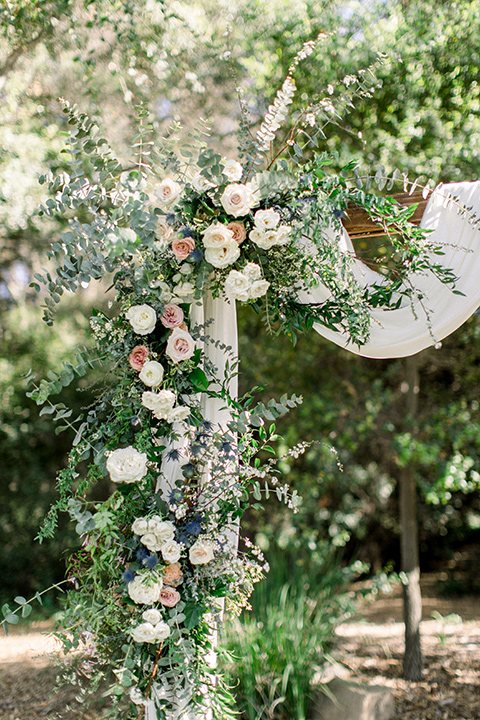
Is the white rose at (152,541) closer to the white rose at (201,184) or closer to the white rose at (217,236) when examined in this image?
the white rose at (217,236)

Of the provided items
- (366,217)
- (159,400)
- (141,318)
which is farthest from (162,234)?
(366,217)

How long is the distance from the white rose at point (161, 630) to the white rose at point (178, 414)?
2.07ft

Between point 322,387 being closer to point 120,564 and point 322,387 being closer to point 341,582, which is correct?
point 341,582

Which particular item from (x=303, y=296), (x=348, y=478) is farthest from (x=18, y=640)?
(x=303, y=296)

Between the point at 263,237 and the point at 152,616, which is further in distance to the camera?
the point at 263,237

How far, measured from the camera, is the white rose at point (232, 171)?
6.41 feet


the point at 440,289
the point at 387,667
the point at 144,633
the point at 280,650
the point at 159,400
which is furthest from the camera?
the point at 387,667

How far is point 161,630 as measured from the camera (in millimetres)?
1806

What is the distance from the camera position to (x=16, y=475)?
6.07 m

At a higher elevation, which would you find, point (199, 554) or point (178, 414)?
point (178, 414)

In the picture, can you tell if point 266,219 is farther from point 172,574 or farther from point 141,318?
point 172,574

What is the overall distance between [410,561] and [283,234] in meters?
2.63

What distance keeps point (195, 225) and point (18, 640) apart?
387 cm

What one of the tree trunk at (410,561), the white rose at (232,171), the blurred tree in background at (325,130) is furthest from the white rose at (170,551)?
the tree trunk at (410,561)
